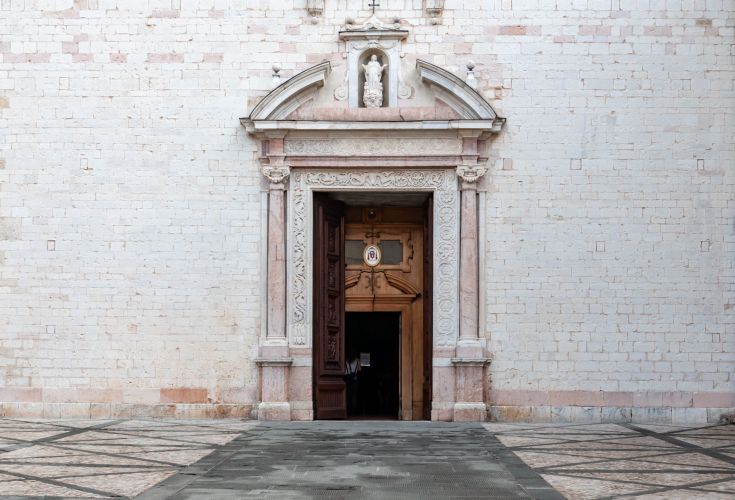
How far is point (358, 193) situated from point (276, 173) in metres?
1.01

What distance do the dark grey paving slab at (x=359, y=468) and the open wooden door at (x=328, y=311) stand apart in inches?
68.2

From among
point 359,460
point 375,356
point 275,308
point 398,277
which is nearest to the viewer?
point 359,460

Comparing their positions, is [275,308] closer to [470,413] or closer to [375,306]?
[470,413]

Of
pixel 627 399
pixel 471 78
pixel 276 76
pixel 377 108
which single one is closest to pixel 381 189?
pixel 377 108

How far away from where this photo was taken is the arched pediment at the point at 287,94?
1233cm

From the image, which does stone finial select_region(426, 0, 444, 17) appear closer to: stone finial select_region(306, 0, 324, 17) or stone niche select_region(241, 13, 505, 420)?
stone niche select_region(241, 13, 505, 420)

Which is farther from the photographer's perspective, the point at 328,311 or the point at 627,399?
the point at 328,311

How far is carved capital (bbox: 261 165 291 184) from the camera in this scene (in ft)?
40.8

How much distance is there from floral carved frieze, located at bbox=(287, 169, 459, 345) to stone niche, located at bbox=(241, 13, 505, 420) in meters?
0.01

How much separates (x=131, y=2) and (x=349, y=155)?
10.3 feet

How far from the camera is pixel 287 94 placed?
1237cm

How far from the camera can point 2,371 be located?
12.5m

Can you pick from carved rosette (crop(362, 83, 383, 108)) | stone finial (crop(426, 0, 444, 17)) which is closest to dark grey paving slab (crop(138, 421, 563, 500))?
carved rosette (crop(362, 83, 383, 108))

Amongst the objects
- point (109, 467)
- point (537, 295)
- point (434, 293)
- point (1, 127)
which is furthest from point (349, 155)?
point (109, 467)
